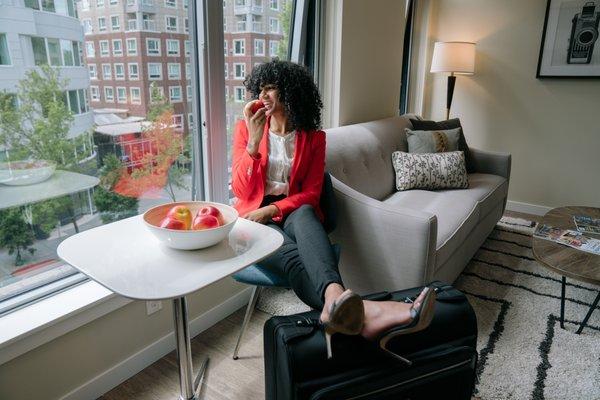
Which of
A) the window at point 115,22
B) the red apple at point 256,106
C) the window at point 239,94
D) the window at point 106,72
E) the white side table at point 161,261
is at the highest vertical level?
the window at point 115,22

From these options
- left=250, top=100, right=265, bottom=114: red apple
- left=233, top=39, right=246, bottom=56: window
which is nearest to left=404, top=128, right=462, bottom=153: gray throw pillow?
left=233, top=39, right=246, bottom=56: window

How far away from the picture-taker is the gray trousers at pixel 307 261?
4.43 feet

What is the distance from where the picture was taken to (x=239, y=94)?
7.06ft

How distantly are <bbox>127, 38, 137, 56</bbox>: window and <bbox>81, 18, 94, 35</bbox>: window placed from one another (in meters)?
0.16

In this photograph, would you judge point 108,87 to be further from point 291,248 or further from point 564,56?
point 564,56

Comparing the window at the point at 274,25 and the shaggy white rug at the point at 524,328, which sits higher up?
the window at the point at 274,25

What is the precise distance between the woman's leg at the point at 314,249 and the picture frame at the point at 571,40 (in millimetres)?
2902

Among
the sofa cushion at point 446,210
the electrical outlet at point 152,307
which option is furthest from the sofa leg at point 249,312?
the sofa cushion at point 446,210

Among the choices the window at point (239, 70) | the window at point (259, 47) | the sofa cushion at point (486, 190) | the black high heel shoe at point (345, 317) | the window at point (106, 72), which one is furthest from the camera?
the sofa cushion at point (486, 190)

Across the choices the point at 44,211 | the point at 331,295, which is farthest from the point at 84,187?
the point at 331,295

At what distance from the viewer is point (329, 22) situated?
8.54 feet

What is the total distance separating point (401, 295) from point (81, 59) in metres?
1.37

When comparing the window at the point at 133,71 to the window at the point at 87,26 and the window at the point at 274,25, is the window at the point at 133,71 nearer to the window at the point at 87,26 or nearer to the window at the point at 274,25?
the window at the point at 87,26

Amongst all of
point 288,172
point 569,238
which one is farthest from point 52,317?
point 569,238
